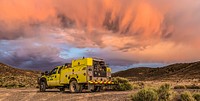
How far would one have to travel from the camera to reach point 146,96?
54.7 ft

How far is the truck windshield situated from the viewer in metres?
25.7

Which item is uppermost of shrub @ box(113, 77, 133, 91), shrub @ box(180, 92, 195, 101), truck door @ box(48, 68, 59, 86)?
truck door @ box(48, 68, 59, 86)

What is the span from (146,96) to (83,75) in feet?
30.6

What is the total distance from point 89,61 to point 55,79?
479cm

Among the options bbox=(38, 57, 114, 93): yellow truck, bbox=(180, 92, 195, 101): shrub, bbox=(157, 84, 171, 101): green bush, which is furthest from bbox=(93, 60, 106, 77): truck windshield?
bbox=(180, 92, 195, 101): shrub

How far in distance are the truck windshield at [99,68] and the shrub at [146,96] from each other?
8.86m

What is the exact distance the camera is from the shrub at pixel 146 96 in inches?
651

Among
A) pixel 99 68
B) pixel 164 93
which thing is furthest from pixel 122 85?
pixel 164 93

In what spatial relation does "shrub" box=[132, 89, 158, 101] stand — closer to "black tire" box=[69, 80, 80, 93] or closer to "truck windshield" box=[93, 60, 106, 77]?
"truck windshield" box=[93, 60, 106, 77]

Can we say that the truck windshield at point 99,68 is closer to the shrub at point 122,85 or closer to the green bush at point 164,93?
the shrub at point 122,85

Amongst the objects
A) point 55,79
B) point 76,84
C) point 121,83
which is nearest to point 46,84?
point 55,79

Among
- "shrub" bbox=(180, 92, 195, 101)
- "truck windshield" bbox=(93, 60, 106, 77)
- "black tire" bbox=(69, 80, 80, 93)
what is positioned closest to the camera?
"shrub" bbox=(180, 92, 195, 101)

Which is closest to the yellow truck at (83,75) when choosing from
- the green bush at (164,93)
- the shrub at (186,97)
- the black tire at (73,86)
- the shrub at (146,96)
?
the black tire at (73,86)

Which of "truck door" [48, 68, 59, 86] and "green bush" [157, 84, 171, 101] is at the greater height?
"truck door" [48, 68, 59, 86]
